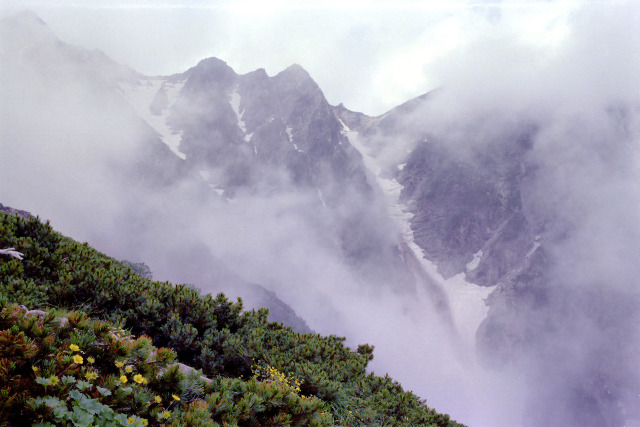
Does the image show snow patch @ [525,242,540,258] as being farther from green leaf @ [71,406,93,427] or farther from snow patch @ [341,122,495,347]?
green leaf @ [71,406,93,427]

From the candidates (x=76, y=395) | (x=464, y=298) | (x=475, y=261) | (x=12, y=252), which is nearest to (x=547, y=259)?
(x=475, y=261)

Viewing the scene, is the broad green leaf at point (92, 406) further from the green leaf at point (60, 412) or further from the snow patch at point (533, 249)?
the snow patch at point (533, 249)

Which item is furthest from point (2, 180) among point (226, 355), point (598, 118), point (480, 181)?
point (598, 118)

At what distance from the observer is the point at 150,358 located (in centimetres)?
411

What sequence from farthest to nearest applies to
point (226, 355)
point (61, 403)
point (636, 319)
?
point (636, 319), point (226, 355), point (61, 403)

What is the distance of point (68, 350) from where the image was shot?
3469 mm

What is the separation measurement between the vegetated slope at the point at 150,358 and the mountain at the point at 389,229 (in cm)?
10041

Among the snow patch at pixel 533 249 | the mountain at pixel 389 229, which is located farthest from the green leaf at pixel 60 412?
the snow patch at pixel 533 249

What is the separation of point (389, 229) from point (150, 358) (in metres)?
189

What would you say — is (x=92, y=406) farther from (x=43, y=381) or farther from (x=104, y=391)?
(x=43, y=381)

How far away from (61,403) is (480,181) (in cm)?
21003

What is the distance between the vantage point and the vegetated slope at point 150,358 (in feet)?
10.0

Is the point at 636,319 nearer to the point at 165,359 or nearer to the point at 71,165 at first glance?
the point at 165,359

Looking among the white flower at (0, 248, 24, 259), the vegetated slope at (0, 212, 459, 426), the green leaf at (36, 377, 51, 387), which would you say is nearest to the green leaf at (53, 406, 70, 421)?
the vegetated slope at (0, 212, 459, 426)
